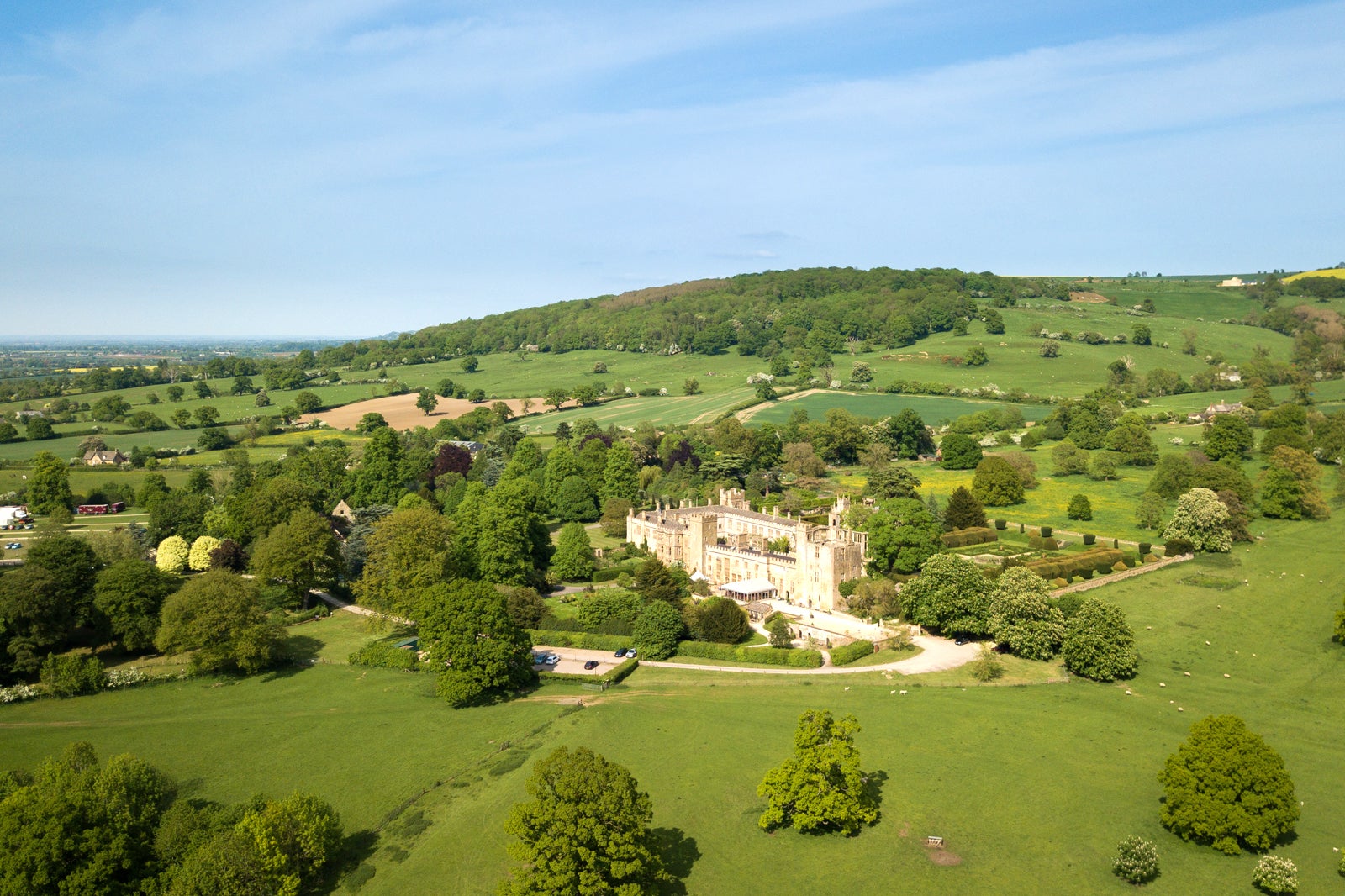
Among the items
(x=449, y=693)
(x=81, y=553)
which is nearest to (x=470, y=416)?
(x=81, y=553)

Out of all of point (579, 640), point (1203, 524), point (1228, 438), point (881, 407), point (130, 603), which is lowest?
point (579, 640)

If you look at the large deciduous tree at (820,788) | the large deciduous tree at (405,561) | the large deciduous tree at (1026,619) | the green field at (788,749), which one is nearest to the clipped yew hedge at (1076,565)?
the green field at (788,749)

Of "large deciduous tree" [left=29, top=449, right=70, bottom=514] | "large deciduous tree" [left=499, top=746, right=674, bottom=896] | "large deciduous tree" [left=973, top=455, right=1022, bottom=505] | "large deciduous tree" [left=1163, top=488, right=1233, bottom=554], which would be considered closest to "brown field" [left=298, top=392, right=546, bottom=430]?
"large deciduous tree" [left=29, top=449, right=70, bottom=514]

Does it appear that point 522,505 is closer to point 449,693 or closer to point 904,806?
point 449,693

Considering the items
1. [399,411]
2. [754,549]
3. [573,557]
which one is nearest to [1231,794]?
[754,549]

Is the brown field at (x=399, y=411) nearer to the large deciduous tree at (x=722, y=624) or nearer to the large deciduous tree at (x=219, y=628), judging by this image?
the large deciduous tree at (x=219, y=628)

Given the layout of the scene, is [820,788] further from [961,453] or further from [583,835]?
[961,453]

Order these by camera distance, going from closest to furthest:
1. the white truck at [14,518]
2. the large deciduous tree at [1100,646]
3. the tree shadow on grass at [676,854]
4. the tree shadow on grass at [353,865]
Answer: the tree shadow on grass at [676,854] → the tree shadow on grass at [353,865] → the large deciduous tree at [1100,646] → the white truck at [14,518]
